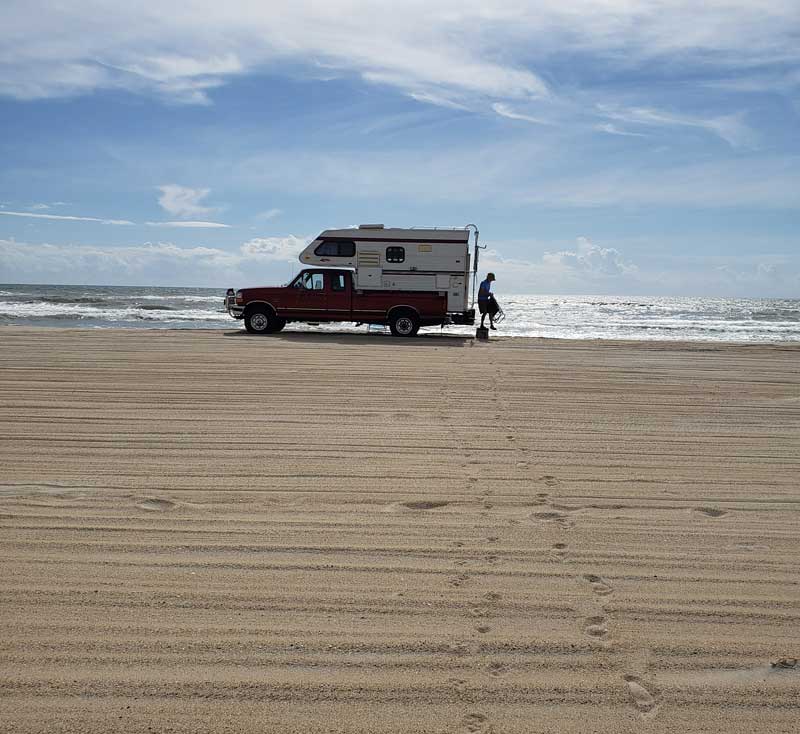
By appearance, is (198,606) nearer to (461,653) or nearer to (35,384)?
(461,653)

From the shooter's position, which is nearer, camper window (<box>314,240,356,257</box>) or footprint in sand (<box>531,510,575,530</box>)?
footprint in sand (<box>531,510,575,530</box>)

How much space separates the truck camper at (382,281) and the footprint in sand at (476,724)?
18.3m

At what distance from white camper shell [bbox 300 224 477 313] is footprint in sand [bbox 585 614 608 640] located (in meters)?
17.5

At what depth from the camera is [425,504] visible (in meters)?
5.48

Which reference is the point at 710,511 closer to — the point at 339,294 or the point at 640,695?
the point at 640,695

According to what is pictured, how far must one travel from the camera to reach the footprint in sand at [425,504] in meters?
5.40

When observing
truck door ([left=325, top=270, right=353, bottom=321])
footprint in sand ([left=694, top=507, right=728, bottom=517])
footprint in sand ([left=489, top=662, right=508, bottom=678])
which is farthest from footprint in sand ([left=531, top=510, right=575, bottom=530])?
truck door ([left=325, top=270, right=353, bottom=321])

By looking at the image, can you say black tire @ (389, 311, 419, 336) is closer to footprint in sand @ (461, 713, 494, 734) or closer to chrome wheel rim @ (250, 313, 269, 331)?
chrome wheel rim @ (250, 313, 269, 331)

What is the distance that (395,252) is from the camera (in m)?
21.1

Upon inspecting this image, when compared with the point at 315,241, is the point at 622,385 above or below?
below

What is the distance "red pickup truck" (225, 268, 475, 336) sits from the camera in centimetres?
2117

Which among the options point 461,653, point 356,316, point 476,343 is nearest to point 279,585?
point 461,653

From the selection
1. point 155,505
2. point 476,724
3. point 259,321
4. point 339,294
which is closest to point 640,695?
point 476,724

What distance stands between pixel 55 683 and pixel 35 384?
25.8 feet
